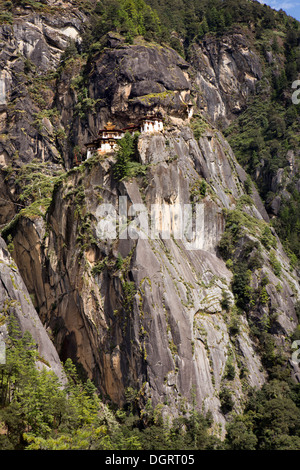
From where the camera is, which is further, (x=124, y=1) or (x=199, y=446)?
(x=124, y=1)

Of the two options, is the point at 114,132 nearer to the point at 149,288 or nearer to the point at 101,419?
the point at 149,288

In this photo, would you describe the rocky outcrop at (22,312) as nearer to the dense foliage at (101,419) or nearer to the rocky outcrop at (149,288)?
the dense foliage at (101,419)

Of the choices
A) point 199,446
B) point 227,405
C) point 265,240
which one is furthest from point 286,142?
point 199,446

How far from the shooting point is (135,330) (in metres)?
53.7

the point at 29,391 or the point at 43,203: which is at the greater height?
the point at 43,203

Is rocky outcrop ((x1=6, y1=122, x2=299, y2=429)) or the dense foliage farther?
rocky outcrop ((x1=6, y1=122, x2=299, y2=429))

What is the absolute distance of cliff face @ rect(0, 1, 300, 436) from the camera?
178 feet

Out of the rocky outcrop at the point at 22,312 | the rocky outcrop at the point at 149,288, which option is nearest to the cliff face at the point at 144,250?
the rocky outcrop at the point at 149,288

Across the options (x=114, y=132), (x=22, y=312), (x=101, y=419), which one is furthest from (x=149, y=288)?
(x=114, y=132)

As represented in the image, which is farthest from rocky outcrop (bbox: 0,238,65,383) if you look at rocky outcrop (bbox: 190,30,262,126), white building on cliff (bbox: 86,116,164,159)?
rocky outcrop (bbox: 190,30,262,126)

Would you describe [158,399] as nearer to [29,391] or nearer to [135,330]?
[135,330]

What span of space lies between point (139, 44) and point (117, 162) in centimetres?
2807

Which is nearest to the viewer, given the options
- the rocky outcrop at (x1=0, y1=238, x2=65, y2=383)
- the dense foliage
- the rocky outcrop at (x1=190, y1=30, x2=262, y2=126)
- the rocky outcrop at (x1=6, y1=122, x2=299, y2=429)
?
the dense foliage

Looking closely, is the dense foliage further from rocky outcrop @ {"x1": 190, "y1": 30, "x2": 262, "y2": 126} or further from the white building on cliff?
rocky outcrop @ {"x1": 190, "y1": 30, "x2": 262, "y2": 126}
